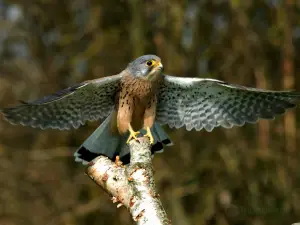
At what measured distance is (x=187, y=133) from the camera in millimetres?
6094

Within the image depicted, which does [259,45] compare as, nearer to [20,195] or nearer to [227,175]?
[227,175]

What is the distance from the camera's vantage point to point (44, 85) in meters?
6.86

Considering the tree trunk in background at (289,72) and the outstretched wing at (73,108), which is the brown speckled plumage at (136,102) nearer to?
the outstretched wing at (73,108)

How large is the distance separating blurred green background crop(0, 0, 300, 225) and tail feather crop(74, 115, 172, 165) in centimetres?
190

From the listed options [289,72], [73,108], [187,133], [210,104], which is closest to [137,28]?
[187,133]

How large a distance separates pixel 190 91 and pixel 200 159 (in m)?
2.40

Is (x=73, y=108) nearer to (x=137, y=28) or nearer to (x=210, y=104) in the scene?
(x=210, y=104)

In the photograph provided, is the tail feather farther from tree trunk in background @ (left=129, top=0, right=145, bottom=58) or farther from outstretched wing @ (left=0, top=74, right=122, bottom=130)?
tree trunk in background @ (left=129, top=0, right=145, bottom=58)

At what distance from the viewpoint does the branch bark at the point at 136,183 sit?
2010mm

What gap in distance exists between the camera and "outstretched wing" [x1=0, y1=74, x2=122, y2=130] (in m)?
3.28

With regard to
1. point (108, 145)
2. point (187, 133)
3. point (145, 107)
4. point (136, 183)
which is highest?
point (187, 133)

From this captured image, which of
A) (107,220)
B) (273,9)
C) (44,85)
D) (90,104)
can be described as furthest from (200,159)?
(90,104)

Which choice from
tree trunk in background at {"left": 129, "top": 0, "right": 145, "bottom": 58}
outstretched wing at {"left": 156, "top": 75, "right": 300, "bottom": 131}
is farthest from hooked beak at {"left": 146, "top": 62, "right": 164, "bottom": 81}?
tree trunk in background at {"left": 129, "top": 0, "right": 145, "bottom": 58}

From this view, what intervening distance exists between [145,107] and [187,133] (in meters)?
2.62
